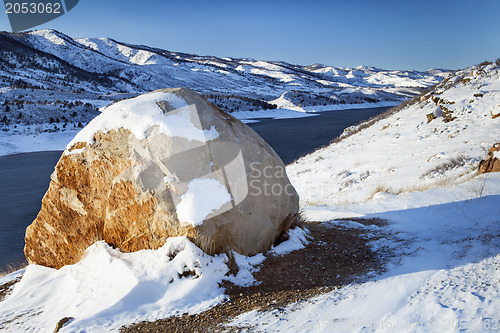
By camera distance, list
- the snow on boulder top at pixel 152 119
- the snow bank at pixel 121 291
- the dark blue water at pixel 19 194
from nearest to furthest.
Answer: the snow bank at pixel 121 291
the snow on boulder top at pixel 152 119
the dark blue water at pixel 19 194

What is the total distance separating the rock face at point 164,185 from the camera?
13.9 ft

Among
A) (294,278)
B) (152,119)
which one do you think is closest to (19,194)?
(152,119)

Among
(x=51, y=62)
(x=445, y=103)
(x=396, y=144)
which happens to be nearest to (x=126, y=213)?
(x=396, y=144)

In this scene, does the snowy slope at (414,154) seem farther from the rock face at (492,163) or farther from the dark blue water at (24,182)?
the dark blue water at (24,182)

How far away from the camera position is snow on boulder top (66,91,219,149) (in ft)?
14.7

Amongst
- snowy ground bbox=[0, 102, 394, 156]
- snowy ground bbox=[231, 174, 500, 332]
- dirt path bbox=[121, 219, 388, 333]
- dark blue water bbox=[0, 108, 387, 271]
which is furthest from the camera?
snowy ground bbox=[0, 102, 394, 156]

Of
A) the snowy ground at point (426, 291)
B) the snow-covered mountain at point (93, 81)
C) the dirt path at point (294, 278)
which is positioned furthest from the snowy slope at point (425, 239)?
the snow-covered mountain at point (93, 81)

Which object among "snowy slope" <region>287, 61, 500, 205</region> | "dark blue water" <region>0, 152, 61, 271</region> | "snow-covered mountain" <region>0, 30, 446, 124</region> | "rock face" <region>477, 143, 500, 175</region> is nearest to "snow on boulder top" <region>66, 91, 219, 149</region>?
"snowy slope" <region>287, 61, 500, 205</region>

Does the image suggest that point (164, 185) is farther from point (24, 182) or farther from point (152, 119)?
point (24, 182)

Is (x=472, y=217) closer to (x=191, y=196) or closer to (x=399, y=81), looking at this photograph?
(x=191, y=196)

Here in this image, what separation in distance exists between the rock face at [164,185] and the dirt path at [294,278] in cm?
49

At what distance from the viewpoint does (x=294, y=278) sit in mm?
3965

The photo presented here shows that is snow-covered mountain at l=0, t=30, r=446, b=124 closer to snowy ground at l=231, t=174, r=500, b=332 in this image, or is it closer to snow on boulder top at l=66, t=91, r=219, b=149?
snow on boulder top at l=66, t=91, r=219, b=149

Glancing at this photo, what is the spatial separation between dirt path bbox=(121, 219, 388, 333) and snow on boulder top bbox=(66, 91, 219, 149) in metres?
1.86
